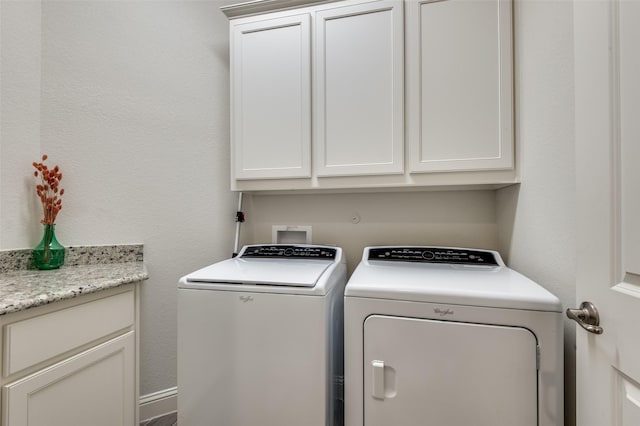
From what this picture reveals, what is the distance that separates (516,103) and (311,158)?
3.40 feet

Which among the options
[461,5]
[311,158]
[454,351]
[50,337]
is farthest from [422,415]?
[461,5]

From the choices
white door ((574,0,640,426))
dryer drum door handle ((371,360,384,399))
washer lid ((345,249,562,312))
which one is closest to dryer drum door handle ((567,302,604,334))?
white door ((574,0,640,426))

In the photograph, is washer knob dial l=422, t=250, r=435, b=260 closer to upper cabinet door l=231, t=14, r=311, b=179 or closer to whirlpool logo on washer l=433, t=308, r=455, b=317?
whirlpool logo on washer l=433, t=308, r=455, b=317

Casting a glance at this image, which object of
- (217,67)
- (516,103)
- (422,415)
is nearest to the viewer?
(422,415)

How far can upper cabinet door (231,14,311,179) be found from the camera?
63.4 inches

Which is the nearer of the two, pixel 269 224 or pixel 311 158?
pixel 311 158

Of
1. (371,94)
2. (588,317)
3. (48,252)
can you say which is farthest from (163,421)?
(371,94)

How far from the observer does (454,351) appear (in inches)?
39.0

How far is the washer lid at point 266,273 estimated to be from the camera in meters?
A: 1.22

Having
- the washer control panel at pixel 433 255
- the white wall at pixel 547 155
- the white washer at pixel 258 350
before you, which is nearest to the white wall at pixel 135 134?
the white washer at pixel 258 350

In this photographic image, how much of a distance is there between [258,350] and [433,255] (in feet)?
3.35

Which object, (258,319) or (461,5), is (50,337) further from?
(461,5)

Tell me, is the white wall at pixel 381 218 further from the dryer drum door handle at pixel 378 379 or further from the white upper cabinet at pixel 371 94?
the dryer drum door handle at pixel 378 379

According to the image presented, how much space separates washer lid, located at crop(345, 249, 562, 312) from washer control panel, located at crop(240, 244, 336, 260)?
36 cm
